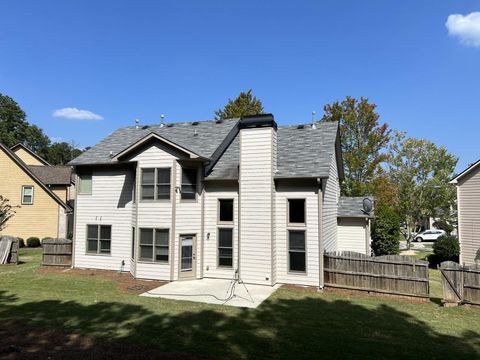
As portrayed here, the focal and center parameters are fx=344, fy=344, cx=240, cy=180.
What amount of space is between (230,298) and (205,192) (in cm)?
583

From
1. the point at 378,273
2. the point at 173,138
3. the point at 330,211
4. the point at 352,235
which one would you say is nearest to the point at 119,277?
the point at 173,138

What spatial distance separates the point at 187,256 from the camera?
1662 cm

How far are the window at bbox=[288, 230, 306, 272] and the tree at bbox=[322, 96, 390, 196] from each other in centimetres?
1573

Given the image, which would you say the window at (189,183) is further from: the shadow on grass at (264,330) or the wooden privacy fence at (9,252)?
the wooden privacy fence at (9,252)

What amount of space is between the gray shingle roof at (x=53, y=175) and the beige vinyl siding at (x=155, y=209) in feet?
69.1

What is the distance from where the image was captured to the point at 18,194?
100 ft

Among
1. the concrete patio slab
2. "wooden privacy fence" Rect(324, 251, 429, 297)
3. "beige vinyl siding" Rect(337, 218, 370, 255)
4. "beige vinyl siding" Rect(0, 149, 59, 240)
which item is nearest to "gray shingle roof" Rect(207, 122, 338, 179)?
"wooden privacy fence" Rect(324, 251, 429, 297)

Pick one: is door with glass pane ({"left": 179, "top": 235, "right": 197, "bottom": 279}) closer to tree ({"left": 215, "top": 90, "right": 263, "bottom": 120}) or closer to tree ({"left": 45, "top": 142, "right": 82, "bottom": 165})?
tree ({"left": 215, "top": 90, "right": 263, "bottom": 120})

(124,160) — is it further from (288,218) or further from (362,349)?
(362,349)

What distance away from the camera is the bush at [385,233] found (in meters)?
24.2

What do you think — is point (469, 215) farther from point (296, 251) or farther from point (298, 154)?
point (296, 251)

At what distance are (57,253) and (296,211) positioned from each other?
44.4ft

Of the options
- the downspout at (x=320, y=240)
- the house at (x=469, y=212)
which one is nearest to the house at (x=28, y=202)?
the downspout at (x=320, y=240)

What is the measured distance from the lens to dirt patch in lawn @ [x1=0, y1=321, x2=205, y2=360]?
7393 millimetres
